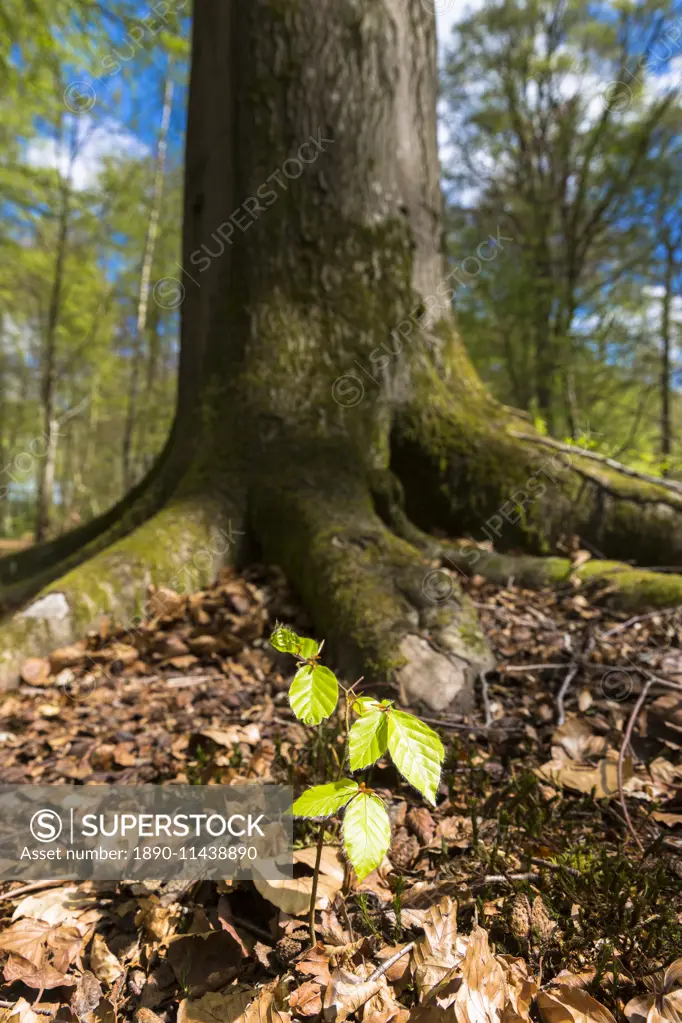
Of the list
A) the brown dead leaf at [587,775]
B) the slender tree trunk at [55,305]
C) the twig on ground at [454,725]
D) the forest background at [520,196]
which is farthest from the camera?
the slender tree trunk at [55,305]

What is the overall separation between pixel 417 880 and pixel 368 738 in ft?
2.34

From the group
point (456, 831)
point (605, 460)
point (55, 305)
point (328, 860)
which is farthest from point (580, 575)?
point (55, 305)

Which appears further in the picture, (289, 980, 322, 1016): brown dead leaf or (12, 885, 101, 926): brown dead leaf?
(12, 885, 101, 926): brown dead leaf

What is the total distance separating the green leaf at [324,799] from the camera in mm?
977

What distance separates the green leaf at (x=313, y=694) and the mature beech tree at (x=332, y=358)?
1.89m

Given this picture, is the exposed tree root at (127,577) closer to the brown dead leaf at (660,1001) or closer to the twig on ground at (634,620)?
the twig on ground at (634,620)

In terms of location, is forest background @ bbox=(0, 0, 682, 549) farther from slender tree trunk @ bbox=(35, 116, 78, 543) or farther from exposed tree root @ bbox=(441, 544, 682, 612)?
exposed tree root @ bbox=(441, 544, 682, 612)

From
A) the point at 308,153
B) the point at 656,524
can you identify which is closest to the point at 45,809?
the point at 656,524

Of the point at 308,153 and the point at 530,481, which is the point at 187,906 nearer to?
the point at 530,481

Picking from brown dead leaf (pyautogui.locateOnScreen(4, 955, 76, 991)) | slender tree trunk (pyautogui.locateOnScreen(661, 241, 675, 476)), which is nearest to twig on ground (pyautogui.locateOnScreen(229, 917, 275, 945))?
brown dead leaf (pyautogui.locateOnScreen(4, 955, 76, 991))

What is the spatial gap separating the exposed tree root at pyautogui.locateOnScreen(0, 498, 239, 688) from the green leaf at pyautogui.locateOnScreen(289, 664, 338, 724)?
6.85 feet

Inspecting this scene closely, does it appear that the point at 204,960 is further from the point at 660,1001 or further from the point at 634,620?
the point at 634,620

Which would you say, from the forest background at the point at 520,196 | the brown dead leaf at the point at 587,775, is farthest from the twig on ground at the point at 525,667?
the forest background at the point at 520,196

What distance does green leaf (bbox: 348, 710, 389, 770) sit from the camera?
0.97 metres
